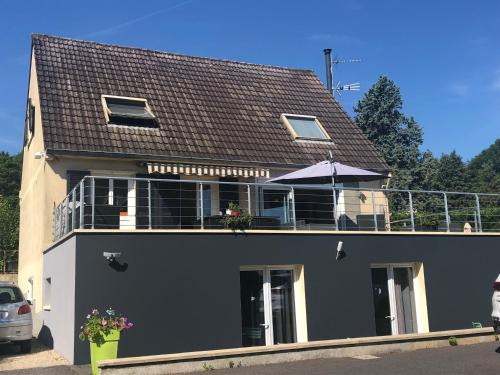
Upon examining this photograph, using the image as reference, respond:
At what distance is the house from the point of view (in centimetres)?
1230

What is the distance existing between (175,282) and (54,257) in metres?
3.88

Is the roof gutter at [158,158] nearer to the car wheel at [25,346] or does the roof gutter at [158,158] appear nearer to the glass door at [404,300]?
the car wheel at [25,346]

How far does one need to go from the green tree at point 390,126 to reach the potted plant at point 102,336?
4076cm

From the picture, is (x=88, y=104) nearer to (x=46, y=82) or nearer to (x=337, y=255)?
(x=46, y=82)

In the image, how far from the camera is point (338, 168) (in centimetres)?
1530

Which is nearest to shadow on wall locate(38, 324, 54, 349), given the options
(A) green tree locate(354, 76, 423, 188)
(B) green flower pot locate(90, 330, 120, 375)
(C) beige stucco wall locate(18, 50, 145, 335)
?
(C) beige stucco wall locate(18, 50, 145, 335)

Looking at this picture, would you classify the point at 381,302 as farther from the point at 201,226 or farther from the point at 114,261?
the point at 114,261

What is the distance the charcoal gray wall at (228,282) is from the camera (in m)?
11.8

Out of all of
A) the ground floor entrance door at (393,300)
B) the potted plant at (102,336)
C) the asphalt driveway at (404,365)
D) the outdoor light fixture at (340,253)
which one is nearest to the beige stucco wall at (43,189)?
the potted plant at (102,336)

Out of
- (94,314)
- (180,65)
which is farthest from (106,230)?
(180,65)

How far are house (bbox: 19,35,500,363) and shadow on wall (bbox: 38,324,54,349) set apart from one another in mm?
128

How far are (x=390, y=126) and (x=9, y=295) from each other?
4184cm

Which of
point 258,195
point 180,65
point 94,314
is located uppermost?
point 180,65

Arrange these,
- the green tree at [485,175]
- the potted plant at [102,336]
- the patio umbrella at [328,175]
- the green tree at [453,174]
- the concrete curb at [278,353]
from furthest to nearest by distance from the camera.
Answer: the green tree at [485,175], the green tree at [453,174], the patio umbrella at [328,175], the potted plant at [102,336], the concrete curb at [278,353]
